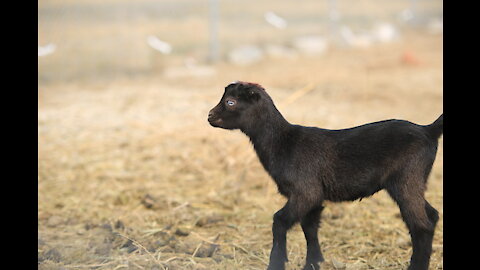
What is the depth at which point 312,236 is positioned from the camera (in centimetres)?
442

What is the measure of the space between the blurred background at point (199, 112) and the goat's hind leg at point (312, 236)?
37 cm

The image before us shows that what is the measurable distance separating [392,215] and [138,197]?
9.73 ft

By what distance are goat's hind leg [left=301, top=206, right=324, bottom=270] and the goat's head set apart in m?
0.89

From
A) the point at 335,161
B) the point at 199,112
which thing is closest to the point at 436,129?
the point at 335,161

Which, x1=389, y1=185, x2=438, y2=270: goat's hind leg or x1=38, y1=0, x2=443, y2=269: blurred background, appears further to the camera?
x1=38, y1=0, x2=443, y2=269: blurred background

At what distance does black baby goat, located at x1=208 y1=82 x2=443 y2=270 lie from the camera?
13.0 feet

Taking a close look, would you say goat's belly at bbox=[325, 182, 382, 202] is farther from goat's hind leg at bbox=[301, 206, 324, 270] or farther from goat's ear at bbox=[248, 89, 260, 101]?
goat's ear at bbox=[248, 89, 260, 101]

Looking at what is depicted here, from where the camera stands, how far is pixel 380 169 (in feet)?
13.1

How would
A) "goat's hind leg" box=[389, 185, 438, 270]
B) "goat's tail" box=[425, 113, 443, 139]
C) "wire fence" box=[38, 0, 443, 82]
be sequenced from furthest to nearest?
1. "wire fence" box=[38, 0, 443, 82]
2. "goat's tail" box=[425, 113, 443, 139]
3. "goat's hind leg" box=[389, 185, 438, 270]

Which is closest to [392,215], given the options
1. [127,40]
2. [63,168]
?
[63,168]

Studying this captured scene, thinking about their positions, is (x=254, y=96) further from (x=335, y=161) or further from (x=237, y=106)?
(x=335, y=161)

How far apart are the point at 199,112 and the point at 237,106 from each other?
5073 mm

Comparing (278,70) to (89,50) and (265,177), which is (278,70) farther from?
(265,177)

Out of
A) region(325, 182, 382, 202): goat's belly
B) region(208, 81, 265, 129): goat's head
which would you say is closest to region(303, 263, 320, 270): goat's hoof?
region(325, 182, 382, 202): goat's belly
